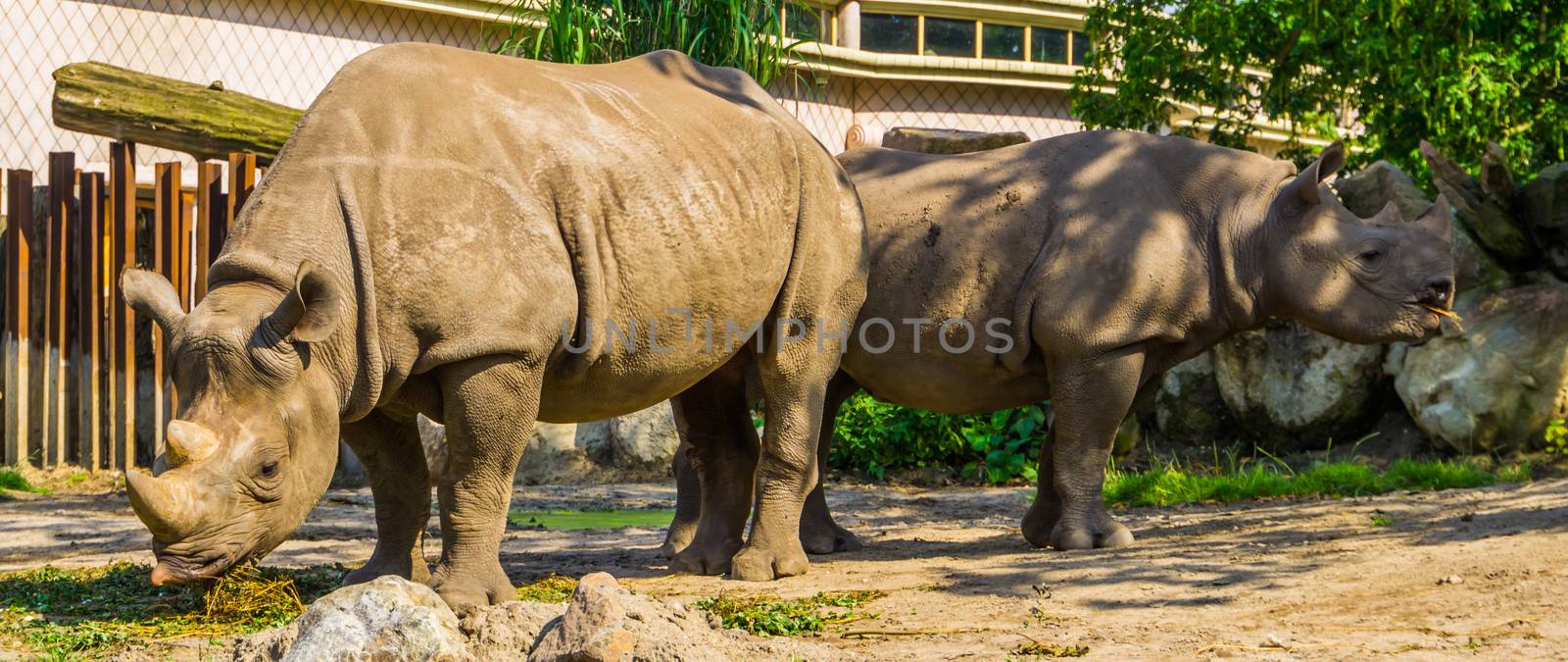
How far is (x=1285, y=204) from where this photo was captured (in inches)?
272

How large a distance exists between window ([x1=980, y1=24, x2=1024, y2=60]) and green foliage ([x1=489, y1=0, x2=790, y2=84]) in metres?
7.99

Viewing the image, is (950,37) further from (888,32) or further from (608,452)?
(608,452)

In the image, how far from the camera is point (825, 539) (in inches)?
277

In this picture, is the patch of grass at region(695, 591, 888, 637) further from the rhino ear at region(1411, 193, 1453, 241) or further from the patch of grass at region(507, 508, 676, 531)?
the rhino ear at region(1411, 193, 1453, 241)

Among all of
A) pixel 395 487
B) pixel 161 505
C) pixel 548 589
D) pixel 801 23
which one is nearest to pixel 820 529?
pixel 548 589

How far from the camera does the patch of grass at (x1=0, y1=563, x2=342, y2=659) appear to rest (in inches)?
185

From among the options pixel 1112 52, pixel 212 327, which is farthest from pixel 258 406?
pixel 1112 52

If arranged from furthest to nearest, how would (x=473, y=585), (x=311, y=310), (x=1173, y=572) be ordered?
1. (x=1173, y=572)
2. (x=473, y=585)
3. (x=311, y=310)

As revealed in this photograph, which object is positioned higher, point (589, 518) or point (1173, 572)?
point (1173, 572)

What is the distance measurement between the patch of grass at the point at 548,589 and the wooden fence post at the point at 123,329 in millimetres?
5284

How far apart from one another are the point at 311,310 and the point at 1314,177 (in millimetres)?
4301

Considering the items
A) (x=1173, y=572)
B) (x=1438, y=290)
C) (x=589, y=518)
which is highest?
(x=1438, y=290)

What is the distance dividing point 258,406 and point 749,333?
195cm

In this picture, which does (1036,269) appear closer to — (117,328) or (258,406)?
(258,406)
